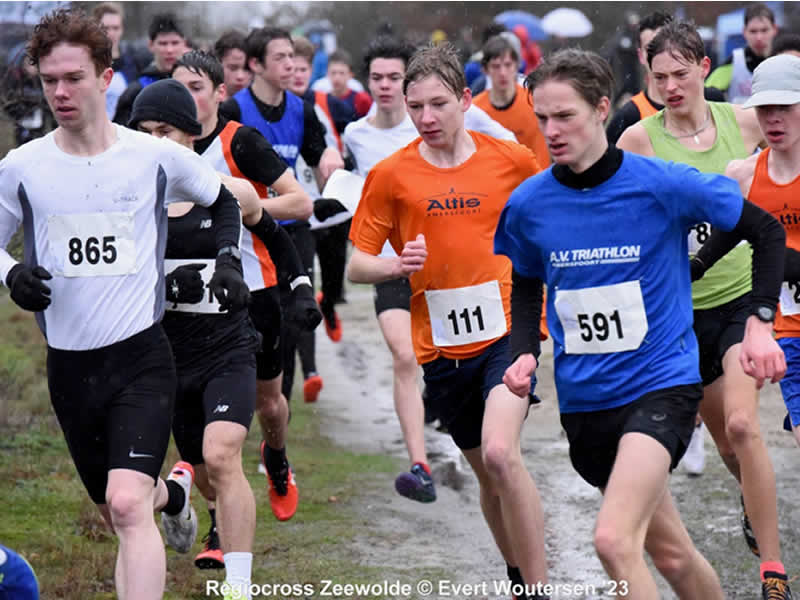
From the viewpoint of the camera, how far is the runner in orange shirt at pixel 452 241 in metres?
5.93

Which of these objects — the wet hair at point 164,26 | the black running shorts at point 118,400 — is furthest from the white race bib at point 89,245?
the wet hair at point 164,26

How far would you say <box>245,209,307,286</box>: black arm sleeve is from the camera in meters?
6.26

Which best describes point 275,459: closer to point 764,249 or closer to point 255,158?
point 255,158

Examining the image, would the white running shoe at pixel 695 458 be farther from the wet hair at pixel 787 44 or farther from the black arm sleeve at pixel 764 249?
the black arm sleeve at pixel 764 249

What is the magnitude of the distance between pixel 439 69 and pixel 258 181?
3.94 ft

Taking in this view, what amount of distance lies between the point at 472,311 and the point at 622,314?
133cm

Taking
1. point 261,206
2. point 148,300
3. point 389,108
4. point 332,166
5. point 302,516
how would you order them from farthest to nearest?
point 389,108 < point 332,166 < point 302,516 < point 261,206 < point 148,300

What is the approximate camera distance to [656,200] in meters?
4.70

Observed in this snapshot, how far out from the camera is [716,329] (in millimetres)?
6191

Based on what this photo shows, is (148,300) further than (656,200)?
Yes

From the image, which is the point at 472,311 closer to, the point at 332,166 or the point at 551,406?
the point at 332,166

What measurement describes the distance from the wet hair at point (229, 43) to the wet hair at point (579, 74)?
5010 mm

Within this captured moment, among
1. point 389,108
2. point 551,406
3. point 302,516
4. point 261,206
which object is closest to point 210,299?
point 261,206

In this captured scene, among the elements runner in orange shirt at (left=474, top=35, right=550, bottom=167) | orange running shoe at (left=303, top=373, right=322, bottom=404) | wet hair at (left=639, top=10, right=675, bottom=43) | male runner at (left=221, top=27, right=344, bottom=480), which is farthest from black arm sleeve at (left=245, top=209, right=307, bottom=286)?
runner in orange shirt at (left=474, top=35, right=550, bottom=167)
